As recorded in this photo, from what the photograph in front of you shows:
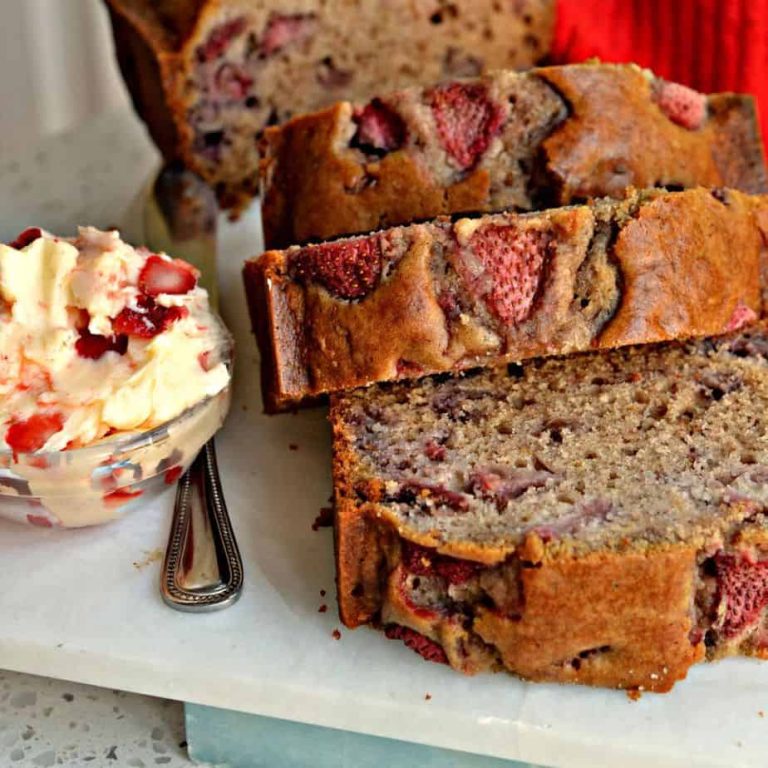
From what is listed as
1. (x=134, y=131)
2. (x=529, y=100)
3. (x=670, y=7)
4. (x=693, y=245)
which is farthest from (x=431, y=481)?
(x=134, y=131)

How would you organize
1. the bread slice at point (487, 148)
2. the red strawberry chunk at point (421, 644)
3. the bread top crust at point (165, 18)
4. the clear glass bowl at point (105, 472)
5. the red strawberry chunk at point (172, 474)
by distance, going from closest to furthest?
the red strawberry chunk at point (421, 644) → the clear glass bowl at point (105, 472) → the red strawberry chunk at point (172, 474) → the bread slice at point (487, 148) → the bread top crust at point (165, 18)

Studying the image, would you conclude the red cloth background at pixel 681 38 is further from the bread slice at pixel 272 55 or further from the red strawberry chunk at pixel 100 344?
the red strawberry chunk at pixel 100 344

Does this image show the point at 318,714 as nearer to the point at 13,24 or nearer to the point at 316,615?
the point at 316,615

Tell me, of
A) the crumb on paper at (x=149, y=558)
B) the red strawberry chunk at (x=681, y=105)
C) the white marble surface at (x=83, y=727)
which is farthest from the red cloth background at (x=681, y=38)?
the white marble surface at (x=83, y=727)

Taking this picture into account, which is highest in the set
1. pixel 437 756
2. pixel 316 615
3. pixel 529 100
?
pixel 529 100

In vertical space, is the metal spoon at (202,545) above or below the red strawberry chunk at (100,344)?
below

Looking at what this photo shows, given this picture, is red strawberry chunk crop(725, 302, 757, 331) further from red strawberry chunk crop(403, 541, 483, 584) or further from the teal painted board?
the teal painted board

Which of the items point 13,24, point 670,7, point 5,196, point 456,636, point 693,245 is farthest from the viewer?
point 13,24

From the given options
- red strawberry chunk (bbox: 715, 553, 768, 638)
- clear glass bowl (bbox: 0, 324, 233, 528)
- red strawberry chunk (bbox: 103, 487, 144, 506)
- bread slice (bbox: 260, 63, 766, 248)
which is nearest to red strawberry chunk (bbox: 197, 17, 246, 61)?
bread slice (bbox: 260, 63, 766, 248)
